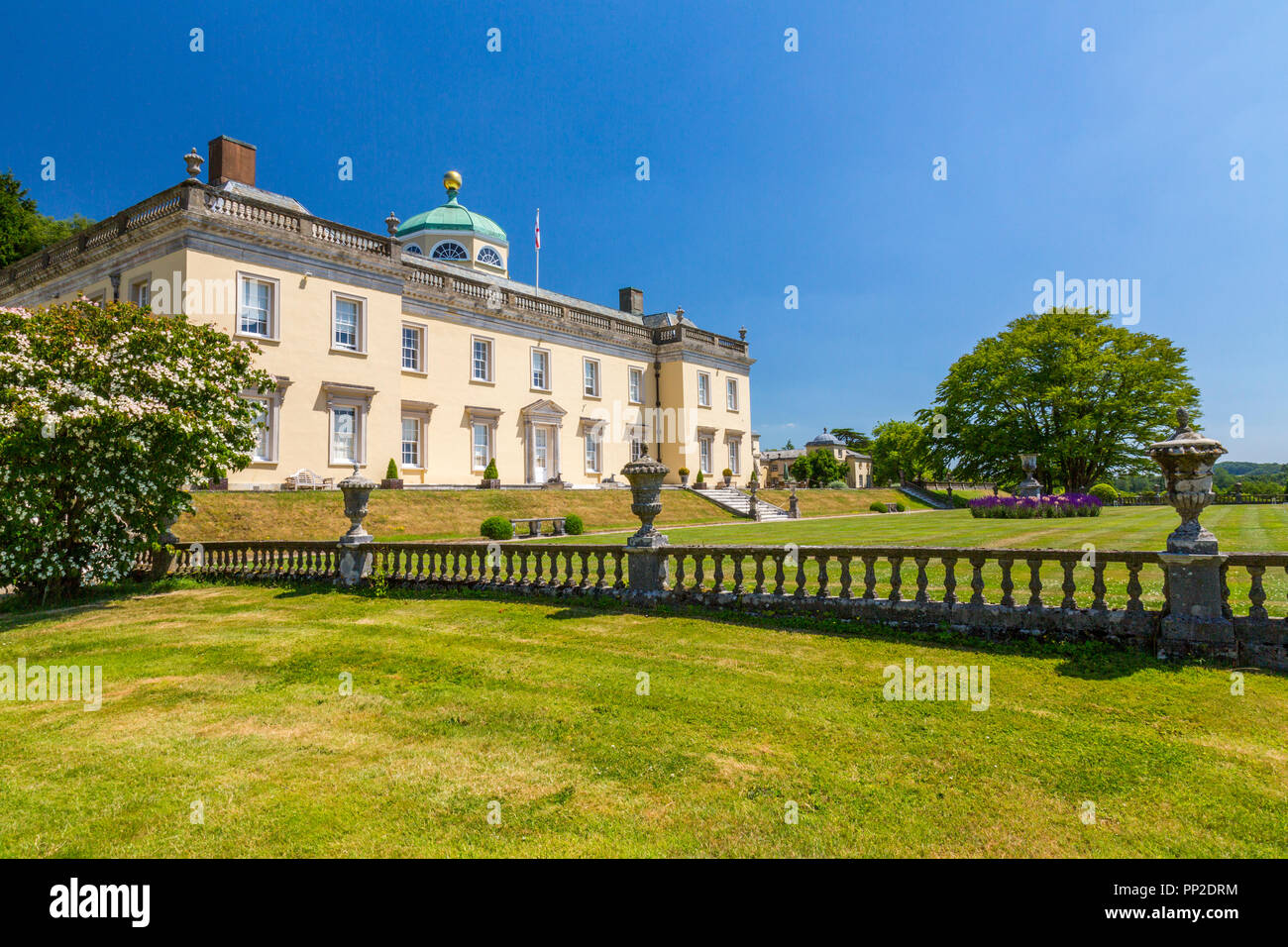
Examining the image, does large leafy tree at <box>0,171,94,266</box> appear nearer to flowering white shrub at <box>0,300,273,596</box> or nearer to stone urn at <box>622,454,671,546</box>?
flowering white shrub at <box>0,300,273,596</box>

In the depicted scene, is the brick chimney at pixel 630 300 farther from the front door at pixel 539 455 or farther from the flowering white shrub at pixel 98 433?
the flowering white shrub at pixel 98 433

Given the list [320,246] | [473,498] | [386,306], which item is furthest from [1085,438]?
[320,246]

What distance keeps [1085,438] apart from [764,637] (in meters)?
42.0

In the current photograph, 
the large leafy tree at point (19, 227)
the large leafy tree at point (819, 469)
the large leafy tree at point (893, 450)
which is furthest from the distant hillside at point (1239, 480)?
the large leafy tree at point (19, 227)

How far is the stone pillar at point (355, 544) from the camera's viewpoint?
40.2 ft

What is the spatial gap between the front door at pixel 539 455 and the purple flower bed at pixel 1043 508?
2023cm

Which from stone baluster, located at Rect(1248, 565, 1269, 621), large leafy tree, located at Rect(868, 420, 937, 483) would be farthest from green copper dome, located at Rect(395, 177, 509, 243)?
large leafy tree, located at Rect(868, 420, 937, 483)

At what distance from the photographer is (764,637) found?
24.4ft

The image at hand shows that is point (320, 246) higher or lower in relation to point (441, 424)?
higher

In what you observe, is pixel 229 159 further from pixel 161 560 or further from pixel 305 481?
pixel 161 560

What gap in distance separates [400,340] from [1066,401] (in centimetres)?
3692

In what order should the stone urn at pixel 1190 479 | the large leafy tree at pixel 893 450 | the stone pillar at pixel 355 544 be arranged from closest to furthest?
the stone urn at pixel 1190 479
the stone pillar at pixel 355 544
the large leafy tree at pixel 893 450
